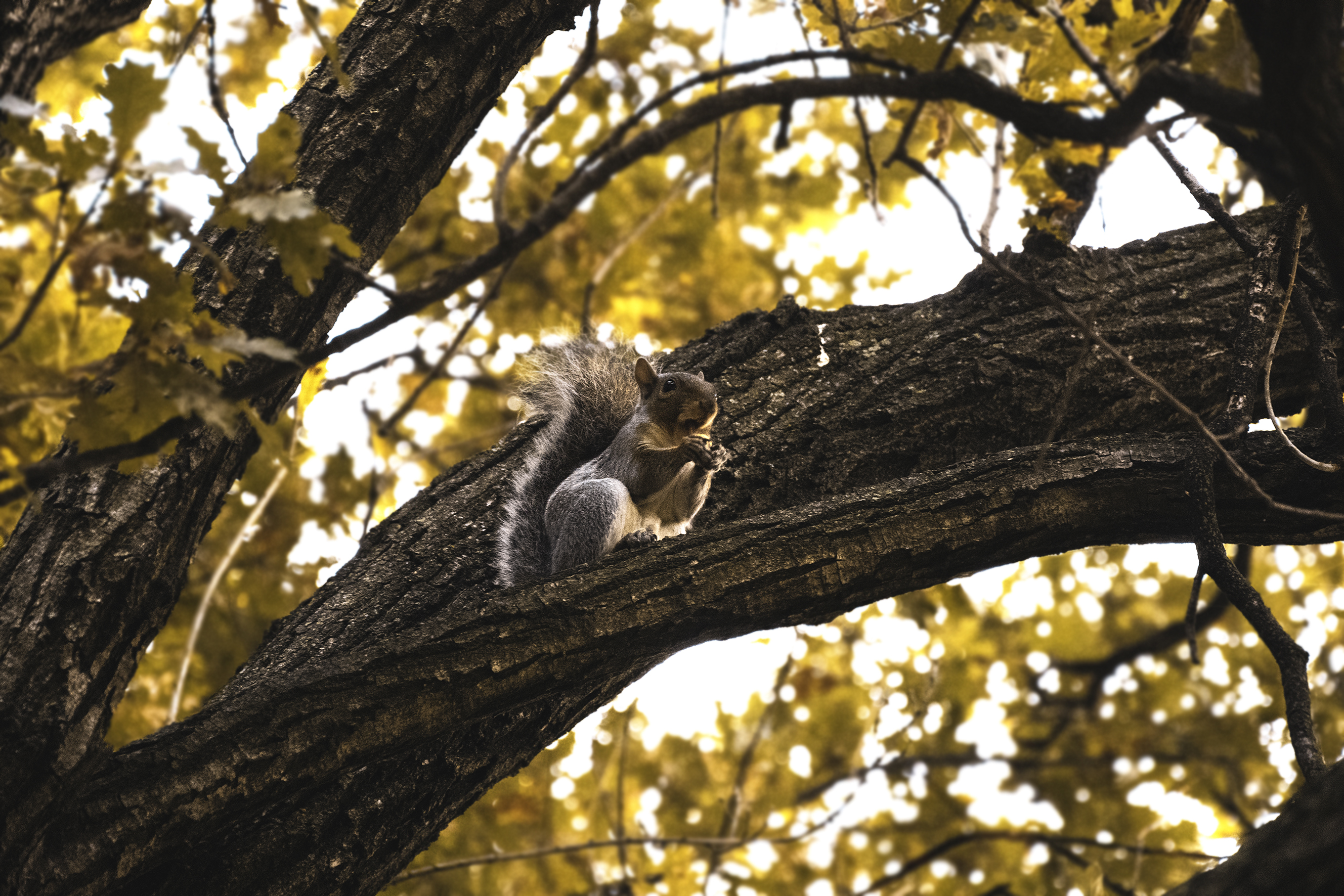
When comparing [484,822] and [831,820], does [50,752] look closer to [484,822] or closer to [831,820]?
[831,820]

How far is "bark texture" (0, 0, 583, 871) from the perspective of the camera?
1.77 metres

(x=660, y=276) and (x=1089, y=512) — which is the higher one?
(x=660, y=276)

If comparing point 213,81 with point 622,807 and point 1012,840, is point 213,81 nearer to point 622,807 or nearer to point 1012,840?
point 622,807

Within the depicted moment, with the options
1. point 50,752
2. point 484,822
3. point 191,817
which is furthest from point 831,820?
point 50,752

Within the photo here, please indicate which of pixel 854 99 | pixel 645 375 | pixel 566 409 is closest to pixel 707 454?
pixel 645 375

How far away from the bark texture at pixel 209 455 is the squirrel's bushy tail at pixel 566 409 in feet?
4.47

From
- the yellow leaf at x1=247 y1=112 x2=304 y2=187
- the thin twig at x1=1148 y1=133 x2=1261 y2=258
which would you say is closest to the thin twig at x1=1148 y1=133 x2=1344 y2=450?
the thin twig at x1=1148 y1=133 x2=1261 y2=258

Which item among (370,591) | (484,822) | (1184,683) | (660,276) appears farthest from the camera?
(660,276)

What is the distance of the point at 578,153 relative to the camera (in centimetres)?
575

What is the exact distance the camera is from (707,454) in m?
3.28

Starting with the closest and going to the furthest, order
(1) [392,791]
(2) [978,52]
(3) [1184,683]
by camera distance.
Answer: (1) [392,791] < (2) [978,52] < (3) [1184,683]

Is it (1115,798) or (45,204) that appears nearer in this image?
(45,204)

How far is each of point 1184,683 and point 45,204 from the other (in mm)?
6535

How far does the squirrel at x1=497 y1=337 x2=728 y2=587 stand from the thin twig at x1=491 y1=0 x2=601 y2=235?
1314 millimetres
